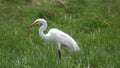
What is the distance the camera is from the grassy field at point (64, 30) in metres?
7.58

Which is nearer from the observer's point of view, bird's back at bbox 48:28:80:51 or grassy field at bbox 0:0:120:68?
grassy field at bbox 0:0:120:68

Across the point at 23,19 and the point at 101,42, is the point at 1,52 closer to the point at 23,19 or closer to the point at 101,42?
the point at 101,42

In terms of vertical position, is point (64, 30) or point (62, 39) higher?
point (64, 30)

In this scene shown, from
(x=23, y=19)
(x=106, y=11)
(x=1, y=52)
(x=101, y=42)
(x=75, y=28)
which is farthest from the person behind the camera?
(x=106, y=11)

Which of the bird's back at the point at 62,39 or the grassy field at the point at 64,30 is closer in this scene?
the grassy field at the point at 64,30

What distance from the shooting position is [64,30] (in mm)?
10930

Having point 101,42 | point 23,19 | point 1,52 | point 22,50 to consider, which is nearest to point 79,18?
point 23,19

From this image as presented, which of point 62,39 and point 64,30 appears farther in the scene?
point 64,30

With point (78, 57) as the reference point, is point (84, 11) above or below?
above

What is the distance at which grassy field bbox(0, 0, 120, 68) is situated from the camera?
7578 mm

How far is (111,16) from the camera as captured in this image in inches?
481

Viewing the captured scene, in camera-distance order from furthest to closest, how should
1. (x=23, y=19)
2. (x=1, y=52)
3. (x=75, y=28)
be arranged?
(x=23, y=19) → (x=75, y=28) → (x=1, y=52)

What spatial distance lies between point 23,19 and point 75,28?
1647 mm

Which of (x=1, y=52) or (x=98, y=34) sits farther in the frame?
(x=98, y=34)
